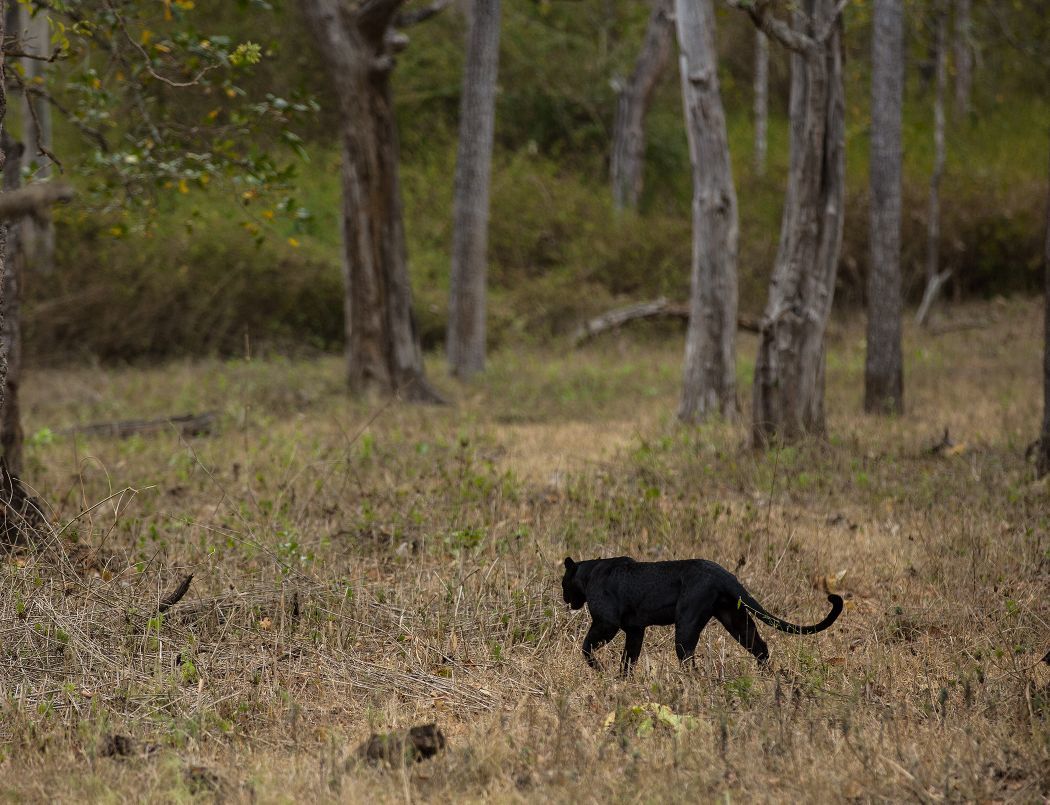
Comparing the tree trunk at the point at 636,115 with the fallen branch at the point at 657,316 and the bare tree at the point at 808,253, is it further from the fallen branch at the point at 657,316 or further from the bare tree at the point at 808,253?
→ the bare tree at the point at 808,253

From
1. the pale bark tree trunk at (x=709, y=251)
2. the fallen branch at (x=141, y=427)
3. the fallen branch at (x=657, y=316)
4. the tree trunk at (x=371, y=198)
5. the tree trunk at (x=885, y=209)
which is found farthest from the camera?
the tree trunk at (x=371, y=198)

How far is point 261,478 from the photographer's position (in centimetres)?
709

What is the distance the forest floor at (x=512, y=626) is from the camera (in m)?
3.50

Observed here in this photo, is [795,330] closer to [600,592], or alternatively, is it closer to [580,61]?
[600,592]

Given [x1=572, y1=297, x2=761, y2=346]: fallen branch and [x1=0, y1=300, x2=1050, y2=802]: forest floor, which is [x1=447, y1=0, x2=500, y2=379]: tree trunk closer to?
[x1=572, y1=297, x2=761, y2=346]: fallen branch

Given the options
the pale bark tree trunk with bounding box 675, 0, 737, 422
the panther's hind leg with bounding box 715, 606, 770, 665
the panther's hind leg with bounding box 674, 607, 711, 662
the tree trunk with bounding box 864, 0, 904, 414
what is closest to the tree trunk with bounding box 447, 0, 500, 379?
the pale bark tree trunk with bounding box 675, 0, 737, 422

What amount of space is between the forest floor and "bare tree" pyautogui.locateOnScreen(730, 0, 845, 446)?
1.74 ft

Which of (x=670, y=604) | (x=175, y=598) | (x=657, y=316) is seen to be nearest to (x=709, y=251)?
(x=657, y=316)

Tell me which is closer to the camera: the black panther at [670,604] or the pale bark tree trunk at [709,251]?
the black panther at [670,604]

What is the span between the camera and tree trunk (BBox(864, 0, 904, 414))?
11.2 metres

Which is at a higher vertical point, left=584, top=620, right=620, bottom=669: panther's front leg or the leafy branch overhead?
the leafy branch overhead

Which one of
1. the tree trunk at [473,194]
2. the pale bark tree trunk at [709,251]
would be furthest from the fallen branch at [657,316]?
the tree trunk at [473,194]

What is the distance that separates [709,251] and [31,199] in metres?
8.26

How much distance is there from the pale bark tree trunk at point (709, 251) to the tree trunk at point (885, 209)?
1.67 metres
